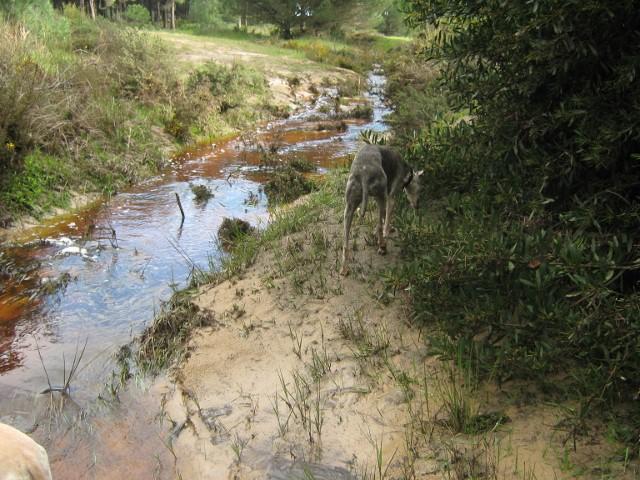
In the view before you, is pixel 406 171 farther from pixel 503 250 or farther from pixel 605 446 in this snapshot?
pixel 605 446

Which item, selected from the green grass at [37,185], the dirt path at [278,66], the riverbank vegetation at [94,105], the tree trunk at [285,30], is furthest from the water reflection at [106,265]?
the tree trunk at [285,30]

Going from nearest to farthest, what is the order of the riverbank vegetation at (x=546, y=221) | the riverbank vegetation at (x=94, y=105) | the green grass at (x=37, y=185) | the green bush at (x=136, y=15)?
1. the riverbank vegetation at (x=546, y=221)
2. the green grass at (x=37, y=185)
3. the riverbank vegetation at (x=94, y=105)
4. the green bush at (x=136, y=15)

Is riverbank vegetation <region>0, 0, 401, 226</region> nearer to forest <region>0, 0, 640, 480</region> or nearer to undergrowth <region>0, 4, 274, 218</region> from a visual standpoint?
undergrowth <region>0, 4, 274, 218</region>

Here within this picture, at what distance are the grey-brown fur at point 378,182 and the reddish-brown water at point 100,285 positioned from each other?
2.47 meters

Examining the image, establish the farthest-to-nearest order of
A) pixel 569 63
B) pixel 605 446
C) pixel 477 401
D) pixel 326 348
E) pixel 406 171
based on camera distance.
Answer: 1. pixel 406 171
2. pixel 326 348
3. pixel 477 401
4. pixel 569 63
5. pixel 605 446

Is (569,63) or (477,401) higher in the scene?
(569,63)

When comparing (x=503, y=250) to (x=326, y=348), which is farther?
(x=326, y=348)

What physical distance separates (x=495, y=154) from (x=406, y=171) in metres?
1.87

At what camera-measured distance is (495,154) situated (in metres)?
4.37

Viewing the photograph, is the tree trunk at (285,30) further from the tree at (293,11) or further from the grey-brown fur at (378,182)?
the grey-brown fur at (378,182)

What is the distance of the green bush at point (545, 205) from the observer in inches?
127

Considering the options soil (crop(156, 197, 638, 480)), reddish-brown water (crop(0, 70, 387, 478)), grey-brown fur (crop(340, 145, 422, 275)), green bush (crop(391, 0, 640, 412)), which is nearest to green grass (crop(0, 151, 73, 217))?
reddish-brown water (crop(0, 70, 387, 478))

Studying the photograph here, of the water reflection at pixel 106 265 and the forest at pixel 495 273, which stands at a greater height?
the forest at pixel 495 273

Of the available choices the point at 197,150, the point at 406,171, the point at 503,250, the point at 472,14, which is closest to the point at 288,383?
the point at 503,250
